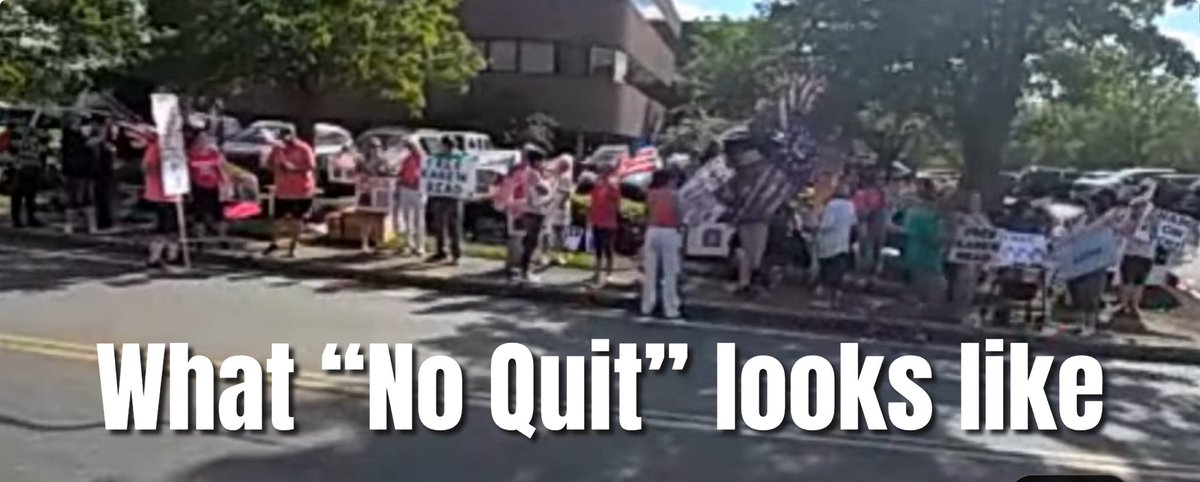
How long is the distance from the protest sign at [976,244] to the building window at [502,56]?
29962mm

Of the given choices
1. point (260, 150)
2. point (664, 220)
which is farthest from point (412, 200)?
point (260, 150)

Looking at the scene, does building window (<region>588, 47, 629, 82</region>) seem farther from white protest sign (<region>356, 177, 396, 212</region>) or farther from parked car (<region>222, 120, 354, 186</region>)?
white protest sign (<region>356, 177, 396, 212</region>)

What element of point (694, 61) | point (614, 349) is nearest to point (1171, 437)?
point (614, 349)

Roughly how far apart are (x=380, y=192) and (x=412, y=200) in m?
1.11

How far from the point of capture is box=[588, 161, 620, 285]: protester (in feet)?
49.5

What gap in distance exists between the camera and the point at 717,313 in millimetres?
13984

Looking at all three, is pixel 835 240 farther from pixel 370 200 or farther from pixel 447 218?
pixel 370 200

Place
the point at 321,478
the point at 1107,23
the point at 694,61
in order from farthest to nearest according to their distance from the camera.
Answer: the point at 694,61, the point at 1107,23, the point at 321,478

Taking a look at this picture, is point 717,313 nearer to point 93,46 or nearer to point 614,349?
point 614,349

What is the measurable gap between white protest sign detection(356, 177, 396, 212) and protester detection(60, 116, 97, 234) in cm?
328

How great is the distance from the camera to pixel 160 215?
49.6 feet

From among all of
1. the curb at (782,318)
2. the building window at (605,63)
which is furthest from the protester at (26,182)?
the building window at (605,63)

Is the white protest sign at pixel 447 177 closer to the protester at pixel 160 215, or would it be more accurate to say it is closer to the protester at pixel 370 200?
the protester at pixel 370 200

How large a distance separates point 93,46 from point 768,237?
11187mm
